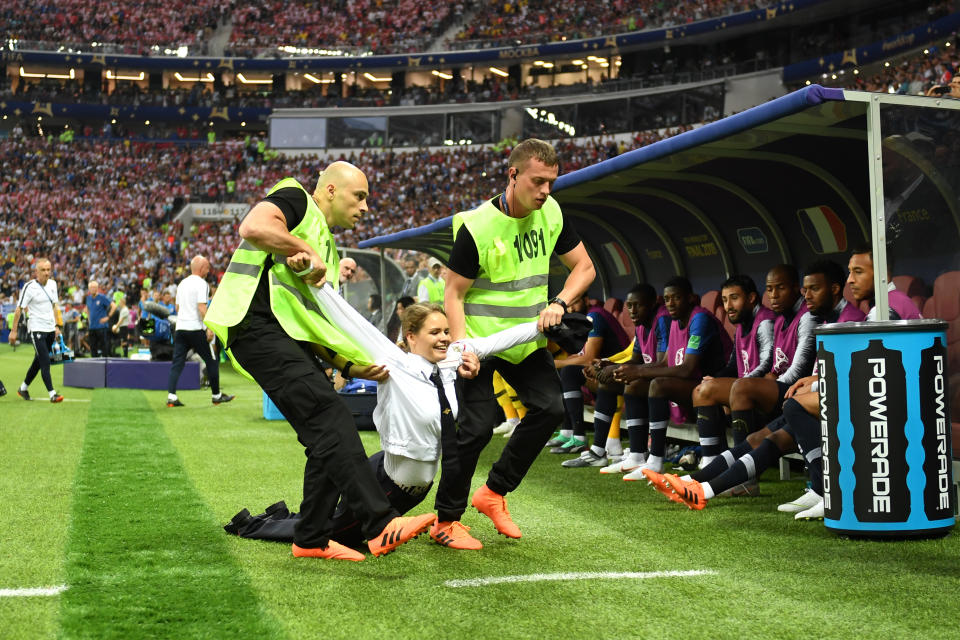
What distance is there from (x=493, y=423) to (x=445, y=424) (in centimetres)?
22

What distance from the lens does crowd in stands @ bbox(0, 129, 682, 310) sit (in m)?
41.6

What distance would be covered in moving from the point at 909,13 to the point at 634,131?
39.7 feet

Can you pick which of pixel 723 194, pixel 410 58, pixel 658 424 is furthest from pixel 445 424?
pixel 410 58

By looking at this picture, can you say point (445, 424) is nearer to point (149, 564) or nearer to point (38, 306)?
point (149, 564)

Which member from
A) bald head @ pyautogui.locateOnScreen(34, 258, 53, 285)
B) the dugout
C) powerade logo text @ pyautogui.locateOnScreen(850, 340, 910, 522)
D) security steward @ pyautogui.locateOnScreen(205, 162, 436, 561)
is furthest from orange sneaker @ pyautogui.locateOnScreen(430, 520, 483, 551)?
bald head @ pyautogui.locateOnScreen(34, 258, 53, 285)

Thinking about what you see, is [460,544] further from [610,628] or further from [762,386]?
[762,386]

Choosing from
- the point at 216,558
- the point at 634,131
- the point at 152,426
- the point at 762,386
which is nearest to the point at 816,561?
the point at 762,386

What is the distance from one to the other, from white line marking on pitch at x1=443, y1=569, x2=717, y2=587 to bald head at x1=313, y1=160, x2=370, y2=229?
1.65 m

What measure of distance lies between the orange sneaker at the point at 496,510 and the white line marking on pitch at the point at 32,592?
1927 mm

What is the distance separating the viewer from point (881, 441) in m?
4.57

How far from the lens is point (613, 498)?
6.03 m

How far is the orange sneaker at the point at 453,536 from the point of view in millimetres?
4555

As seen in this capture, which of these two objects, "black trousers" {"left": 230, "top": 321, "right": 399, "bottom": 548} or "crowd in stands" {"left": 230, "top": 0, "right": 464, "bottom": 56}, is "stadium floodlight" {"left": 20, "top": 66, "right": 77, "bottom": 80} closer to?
"crowd in stands" {"left": 230, "top": 0, "right": 464, "bottom": 56}

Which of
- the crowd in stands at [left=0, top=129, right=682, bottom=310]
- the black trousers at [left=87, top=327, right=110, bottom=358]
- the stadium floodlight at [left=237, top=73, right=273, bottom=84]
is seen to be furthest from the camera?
the stadium floodlight at [left=237, top=73, right=273, bottom=84]
